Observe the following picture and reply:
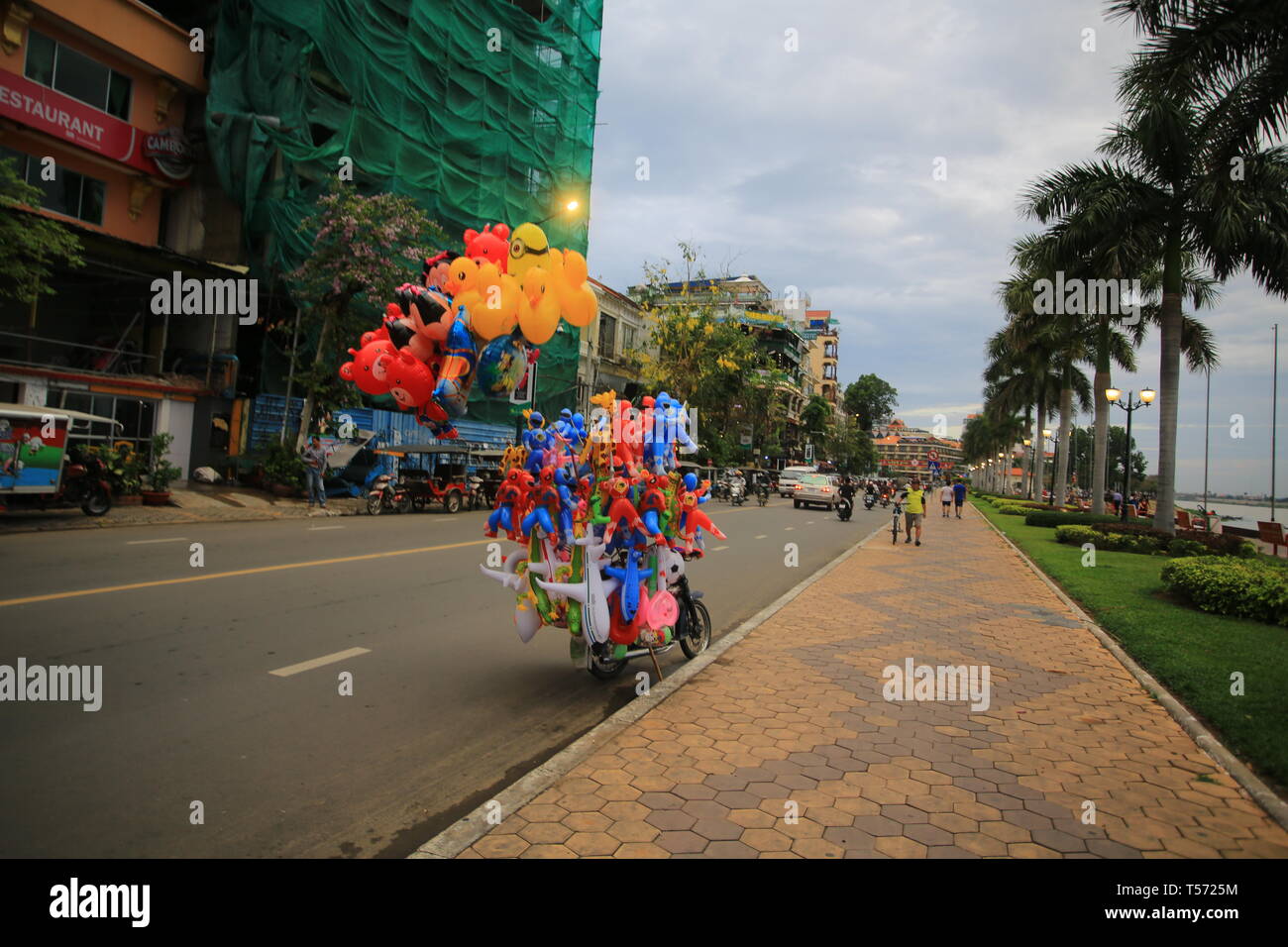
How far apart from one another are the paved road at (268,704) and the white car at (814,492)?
24.5 m

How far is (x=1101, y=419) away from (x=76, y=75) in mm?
30505

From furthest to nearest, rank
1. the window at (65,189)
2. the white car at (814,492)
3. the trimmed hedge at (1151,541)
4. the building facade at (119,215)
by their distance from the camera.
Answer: the white car at (814,492) < the window at (65,189) < the building facade at (119,215) < the trimmed hedge at (1151,541)

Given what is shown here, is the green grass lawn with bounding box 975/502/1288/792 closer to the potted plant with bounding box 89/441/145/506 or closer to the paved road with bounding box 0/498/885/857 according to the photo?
the paved road with bounding box 0/498/885/857

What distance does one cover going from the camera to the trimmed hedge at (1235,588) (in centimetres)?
898

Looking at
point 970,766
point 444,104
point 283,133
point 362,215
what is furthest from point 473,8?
point 970,766

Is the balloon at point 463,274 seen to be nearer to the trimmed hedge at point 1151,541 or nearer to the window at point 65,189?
the trimmed hedge at point 1151,541

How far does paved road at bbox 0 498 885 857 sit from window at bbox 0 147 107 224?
41.1 ft

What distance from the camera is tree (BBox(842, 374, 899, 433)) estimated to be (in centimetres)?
11056

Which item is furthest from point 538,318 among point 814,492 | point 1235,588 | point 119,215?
point 814,492

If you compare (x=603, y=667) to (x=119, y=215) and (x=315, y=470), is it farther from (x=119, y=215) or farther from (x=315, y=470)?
(x=119, y=215)

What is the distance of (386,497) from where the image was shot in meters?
20.6

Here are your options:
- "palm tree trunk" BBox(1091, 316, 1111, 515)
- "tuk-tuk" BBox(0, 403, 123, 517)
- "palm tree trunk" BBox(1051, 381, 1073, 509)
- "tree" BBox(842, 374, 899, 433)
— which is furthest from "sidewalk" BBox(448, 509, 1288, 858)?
"tree" BBox(842, 374, 899, 433)

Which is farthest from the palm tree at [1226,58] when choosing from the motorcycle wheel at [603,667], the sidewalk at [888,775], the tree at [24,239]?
the tree at [24,239]
